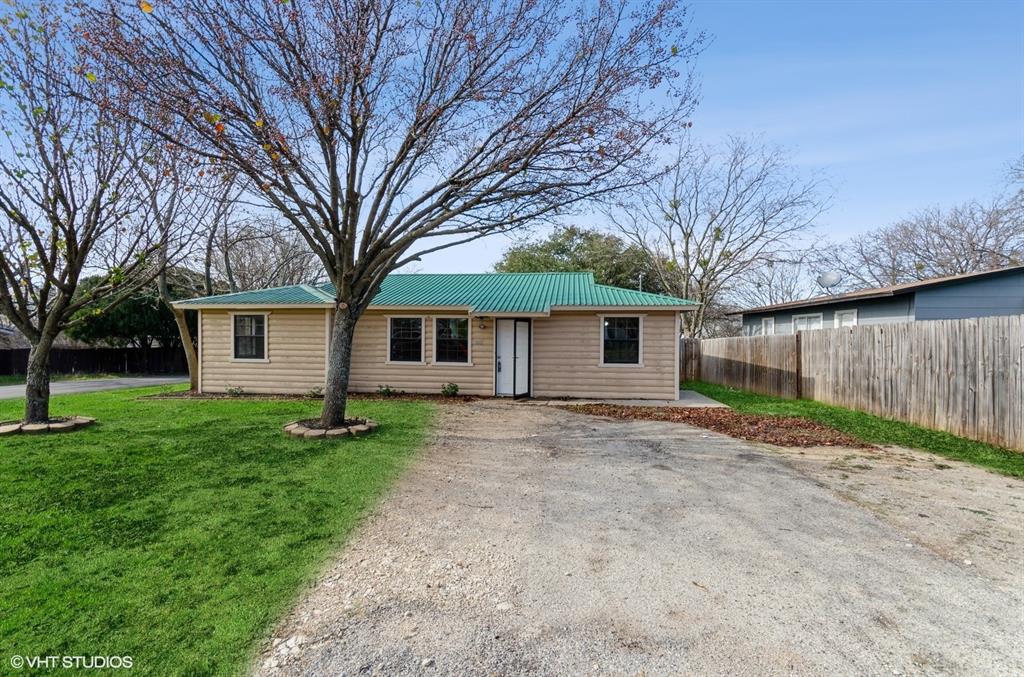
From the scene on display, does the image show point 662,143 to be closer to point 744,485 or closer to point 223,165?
point 744,485

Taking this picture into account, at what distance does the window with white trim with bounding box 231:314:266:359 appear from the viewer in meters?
13.5

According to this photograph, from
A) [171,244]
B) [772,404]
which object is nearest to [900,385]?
[772,404]

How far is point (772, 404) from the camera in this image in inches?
467

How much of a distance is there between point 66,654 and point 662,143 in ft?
27.1

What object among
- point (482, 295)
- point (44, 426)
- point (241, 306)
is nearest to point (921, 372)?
point (482, 295)

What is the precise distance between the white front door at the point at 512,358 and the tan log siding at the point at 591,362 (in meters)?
0.29

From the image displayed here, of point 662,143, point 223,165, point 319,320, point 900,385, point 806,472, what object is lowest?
point 806,472

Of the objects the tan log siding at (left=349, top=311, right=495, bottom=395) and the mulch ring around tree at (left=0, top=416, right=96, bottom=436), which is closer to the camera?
the mulch ring around tree at (left=0, top=416, right=96, bottom=436)

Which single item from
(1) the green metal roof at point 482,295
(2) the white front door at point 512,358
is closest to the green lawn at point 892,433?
(1) the green metal roof at point 482,295

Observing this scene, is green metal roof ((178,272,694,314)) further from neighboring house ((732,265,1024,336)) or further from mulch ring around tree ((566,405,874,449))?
neighboring house ((732,265,1024,336))

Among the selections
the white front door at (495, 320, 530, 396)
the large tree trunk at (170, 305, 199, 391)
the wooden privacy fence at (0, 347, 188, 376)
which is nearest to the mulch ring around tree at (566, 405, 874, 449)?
the white front door at (495, 320, 530, 396)

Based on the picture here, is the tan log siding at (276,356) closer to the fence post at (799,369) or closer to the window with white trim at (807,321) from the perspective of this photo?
the fence post at (799,369)

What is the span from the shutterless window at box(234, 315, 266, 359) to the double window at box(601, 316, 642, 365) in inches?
357

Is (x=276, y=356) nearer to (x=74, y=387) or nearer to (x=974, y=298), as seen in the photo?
(x=74, y=387)
